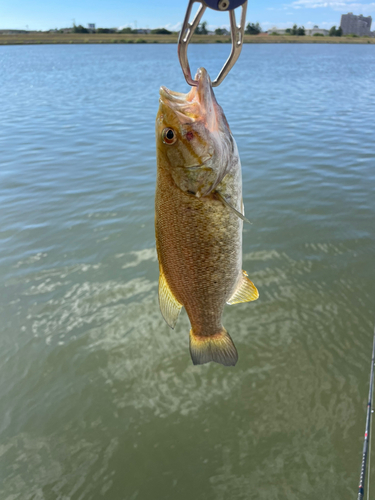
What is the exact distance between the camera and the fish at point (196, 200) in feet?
6.05

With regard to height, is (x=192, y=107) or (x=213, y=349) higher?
(x=192, y=107)

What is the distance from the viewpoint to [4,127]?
1519 cm

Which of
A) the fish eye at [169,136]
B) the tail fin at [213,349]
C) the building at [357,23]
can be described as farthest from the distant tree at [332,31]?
the tail fin at [213,349]

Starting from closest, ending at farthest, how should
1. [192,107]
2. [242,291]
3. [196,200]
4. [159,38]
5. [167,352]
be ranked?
[192,107] → [196,200] → [242,291] → [167,352] → [159,38]

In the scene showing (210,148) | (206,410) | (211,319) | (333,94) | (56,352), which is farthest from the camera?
(333,94)

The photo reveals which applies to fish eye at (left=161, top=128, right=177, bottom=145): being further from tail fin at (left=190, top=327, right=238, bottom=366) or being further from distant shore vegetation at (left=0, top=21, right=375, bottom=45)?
distant shore vegetation at (left=0, top=21, right=375, bottom=45)

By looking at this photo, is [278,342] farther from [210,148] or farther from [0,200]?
[0,200]

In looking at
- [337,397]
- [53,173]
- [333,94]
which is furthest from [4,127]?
[333,94]

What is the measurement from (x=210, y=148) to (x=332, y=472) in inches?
133

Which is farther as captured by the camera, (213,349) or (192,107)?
(213,349)

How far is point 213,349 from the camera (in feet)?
7.64

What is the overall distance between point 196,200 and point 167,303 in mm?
658

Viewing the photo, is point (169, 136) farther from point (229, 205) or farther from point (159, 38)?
point (159, 38)

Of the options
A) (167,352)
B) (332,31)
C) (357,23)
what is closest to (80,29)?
(332,31)
